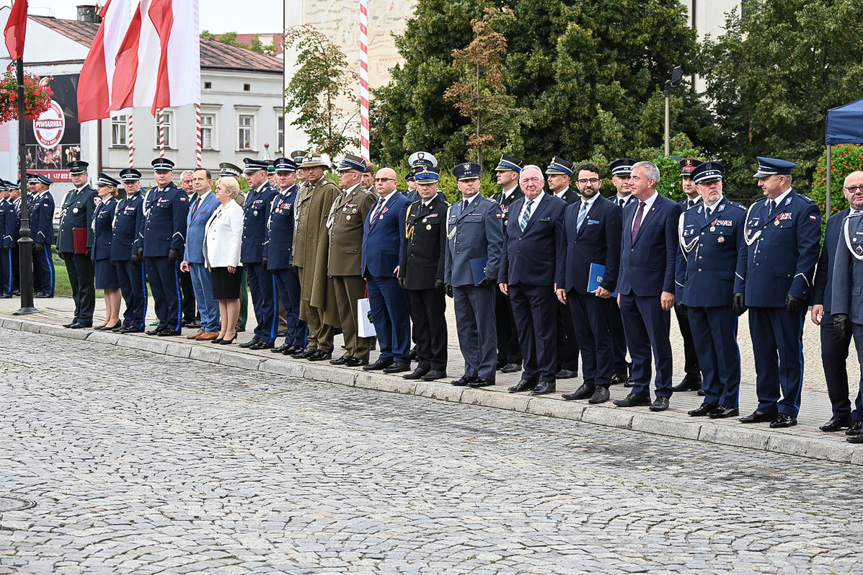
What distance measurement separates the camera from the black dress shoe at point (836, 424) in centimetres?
965

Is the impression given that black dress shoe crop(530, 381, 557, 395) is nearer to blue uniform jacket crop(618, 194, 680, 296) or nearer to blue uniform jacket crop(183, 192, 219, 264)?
blue uniform jacket crop(618, 194, 680, 296)

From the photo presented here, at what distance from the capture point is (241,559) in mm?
5910

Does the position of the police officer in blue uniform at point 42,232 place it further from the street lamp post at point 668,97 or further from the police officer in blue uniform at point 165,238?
the street lamp post at point 668,97

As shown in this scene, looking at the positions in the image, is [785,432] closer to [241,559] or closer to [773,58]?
[241,559]

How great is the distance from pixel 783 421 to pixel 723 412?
0.61 m

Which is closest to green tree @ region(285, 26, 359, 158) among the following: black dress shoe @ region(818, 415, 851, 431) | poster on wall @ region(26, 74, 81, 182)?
poster on wall @ region(26, 74, 81, 182)

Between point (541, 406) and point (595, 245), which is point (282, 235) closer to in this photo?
point (595, 245)

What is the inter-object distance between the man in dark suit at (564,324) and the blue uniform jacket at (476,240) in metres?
0.66

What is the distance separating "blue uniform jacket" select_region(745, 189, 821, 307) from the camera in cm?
974

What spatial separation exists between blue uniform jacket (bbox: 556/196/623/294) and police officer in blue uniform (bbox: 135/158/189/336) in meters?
6.66

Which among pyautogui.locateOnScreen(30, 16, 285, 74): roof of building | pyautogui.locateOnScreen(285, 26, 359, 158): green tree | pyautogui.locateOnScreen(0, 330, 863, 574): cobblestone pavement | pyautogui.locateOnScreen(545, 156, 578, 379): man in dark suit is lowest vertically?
pyautogui.locateOnScreen(0, 330, 863, 574): cobblestone pavement

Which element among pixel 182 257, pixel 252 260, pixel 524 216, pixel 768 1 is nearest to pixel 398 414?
pixel 524 216

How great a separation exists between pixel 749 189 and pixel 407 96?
11682mm

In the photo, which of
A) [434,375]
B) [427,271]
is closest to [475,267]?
[427,271]
